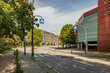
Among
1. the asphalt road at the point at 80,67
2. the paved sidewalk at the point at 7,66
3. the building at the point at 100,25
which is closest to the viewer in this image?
the paved sidewalk at the point at 7,66

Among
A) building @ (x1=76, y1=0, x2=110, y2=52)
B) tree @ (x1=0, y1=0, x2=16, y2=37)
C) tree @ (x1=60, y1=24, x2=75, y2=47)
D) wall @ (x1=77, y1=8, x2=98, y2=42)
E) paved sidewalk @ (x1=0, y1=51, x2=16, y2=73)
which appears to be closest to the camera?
tree @ (x1=0, y1=0, x2=16, y2=37)

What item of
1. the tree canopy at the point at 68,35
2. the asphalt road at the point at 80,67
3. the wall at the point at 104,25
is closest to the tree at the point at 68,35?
the tree canopy at the point at 68,35

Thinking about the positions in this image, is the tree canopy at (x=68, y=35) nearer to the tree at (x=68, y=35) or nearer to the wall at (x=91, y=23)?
the tree at (x=68, y=35)

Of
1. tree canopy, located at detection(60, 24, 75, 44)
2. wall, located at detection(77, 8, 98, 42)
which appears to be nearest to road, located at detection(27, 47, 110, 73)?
wall, located at detection(77, 8, 98, 42)

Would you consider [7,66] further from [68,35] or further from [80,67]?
[68,35]

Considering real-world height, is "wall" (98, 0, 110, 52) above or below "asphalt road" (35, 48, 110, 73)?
above

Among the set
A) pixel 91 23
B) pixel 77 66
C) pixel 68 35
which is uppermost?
pixel 91 23

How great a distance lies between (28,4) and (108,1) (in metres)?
23.2

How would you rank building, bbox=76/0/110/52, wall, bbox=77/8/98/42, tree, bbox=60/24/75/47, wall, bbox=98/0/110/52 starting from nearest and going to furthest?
wall, bbox=98/0/110/52
building, bbox=76/0/110/52
wall, bbox=77/8/98/42
tree, bbox=60/24/75/47

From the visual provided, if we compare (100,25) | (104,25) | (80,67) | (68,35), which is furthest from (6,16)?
(68,35)

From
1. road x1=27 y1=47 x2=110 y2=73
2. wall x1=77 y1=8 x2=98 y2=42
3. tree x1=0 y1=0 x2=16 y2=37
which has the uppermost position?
wall x1=77 y1=8 x2=98 y2=42

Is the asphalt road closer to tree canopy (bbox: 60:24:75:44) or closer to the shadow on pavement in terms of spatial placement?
the shadow on pavement

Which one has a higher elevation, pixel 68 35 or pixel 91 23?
pixel 91 23

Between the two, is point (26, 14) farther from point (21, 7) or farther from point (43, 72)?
point (43, 72)
